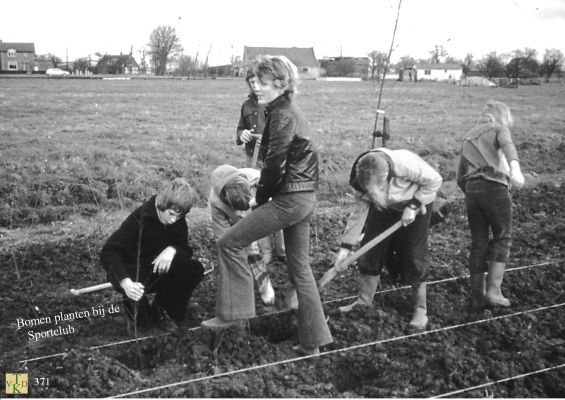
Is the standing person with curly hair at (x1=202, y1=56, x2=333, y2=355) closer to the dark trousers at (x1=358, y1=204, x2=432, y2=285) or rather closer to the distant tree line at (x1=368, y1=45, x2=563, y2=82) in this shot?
the dark trousers at (x1=358, y1=204, x2=432, y2=285)

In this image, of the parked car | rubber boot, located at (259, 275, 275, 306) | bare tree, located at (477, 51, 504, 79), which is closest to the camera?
rubber boot, located at (259, 275, 275, 306)

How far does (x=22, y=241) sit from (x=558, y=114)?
15.1 metres

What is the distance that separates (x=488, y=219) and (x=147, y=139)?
267 inches

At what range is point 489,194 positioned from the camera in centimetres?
394

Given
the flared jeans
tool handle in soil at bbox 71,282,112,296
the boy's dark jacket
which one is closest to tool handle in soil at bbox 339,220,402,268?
the flared jeans

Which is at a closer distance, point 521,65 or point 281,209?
point 281,209

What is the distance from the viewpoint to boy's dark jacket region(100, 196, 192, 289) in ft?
11.1

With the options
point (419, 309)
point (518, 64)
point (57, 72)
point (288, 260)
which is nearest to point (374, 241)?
point (419, 309)

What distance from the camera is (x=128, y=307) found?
141 inches

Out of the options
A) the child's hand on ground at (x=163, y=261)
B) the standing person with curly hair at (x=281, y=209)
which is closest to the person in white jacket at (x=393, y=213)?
the standing person with curly hair at (x=281, y=209)

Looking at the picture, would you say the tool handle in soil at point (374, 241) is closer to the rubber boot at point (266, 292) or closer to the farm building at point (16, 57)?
the rubber boot at point (266, 292)

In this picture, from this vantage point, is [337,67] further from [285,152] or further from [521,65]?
[285,152]

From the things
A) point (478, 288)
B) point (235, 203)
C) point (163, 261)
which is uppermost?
point (235, 203)

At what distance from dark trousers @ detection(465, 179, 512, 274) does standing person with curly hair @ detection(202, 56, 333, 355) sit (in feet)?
4.76
